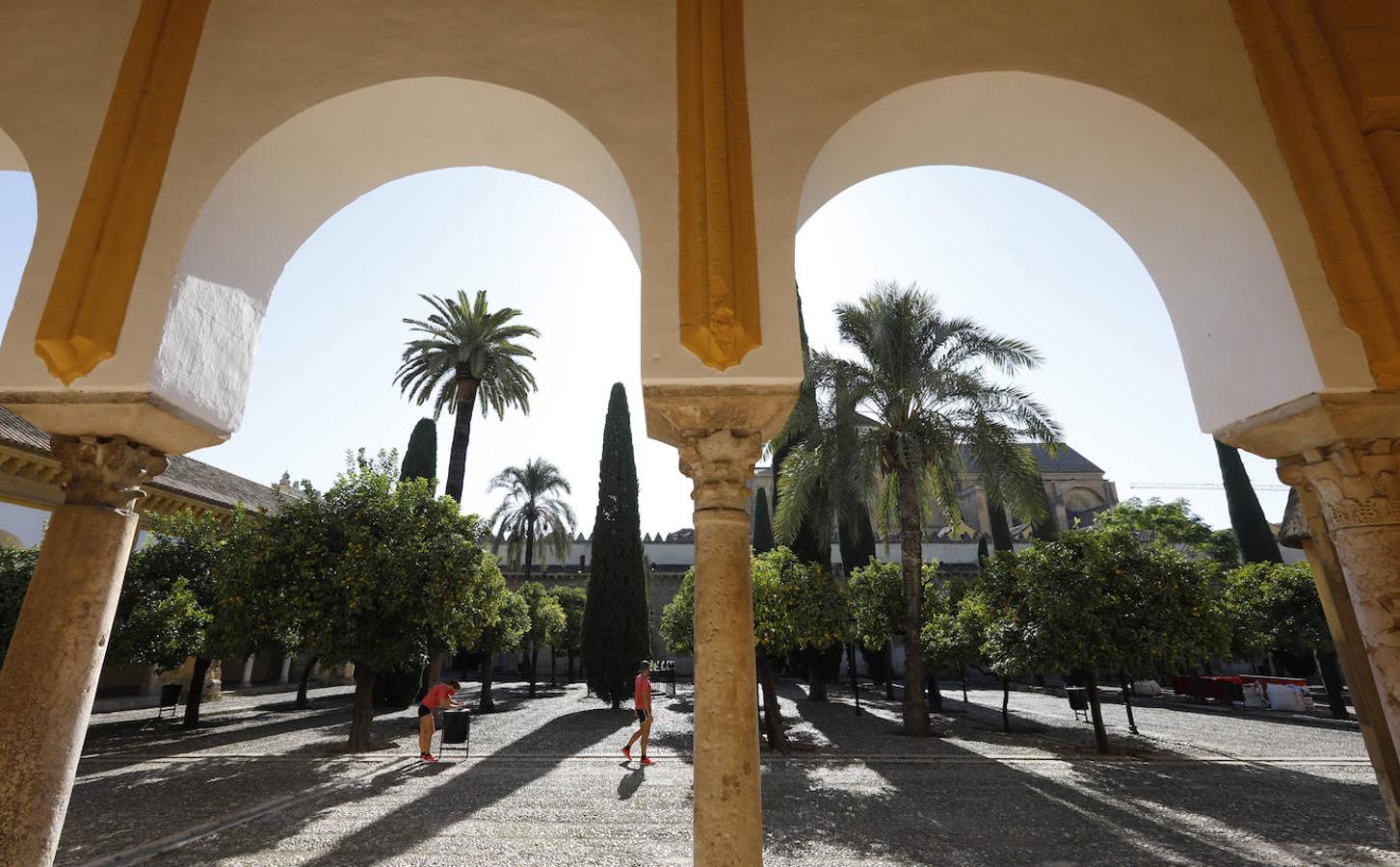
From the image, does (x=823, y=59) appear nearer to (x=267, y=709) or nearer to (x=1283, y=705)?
(x=267, y=709)

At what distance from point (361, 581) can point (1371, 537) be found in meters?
10.3

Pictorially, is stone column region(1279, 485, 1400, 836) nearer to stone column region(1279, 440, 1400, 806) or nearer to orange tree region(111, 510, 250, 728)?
stone column region(1279, 440, 1400, 806)

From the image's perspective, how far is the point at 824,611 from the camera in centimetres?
1202

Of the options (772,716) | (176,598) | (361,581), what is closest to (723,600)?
(361,581)

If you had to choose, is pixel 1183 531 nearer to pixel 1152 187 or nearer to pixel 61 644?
pixel 1152 187

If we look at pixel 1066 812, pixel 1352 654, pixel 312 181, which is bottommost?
pixel 1066 812

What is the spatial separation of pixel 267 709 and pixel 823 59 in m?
20.3

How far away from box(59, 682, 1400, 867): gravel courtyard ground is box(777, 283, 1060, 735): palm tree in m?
3.39

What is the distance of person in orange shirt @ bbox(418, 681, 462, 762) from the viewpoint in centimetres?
1005

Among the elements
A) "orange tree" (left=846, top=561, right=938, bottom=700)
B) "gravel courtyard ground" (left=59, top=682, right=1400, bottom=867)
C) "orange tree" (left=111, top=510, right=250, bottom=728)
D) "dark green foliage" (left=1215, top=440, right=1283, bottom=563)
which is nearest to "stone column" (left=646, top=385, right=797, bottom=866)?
"gravel courtyard ground" (left=59, top=682, right=1400, bottom=867)

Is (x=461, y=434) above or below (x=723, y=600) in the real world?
above

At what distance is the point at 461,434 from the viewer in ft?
63.7

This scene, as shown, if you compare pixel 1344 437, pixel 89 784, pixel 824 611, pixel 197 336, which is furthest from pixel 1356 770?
pixel 89 784

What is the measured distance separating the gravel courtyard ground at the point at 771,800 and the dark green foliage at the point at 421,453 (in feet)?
28.3
